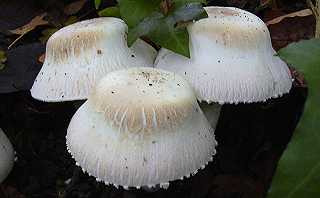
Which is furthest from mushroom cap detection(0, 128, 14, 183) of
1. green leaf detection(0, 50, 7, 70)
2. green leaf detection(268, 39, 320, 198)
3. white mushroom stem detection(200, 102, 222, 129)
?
green leaf detection(268, 39, 320, 198)

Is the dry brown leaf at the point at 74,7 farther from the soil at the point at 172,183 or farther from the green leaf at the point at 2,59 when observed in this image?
the green leaf at the point at 2,59

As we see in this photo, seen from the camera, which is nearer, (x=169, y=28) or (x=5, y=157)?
(x=169, y=28)

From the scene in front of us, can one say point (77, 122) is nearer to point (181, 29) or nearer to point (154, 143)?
point (154, 143)

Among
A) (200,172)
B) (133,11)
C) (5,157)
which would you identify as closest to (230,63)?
(133,11)

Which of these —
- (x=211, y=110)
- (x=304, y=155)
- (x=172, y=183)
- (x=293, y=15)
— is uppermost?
(x=304, y=155)

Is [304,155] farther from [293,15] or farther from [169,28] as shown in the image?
[293,15]

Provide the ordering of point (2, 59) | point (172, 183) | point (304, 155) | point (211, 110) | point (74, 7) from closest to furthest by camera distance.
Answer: point (304, 155)
point (211, 110)
point (172, 183)
point (2, 59)
point (74, 7)
